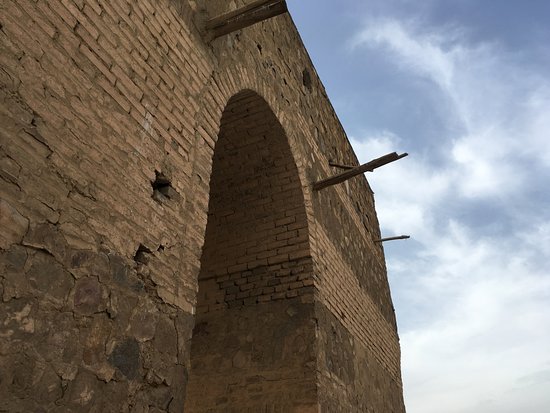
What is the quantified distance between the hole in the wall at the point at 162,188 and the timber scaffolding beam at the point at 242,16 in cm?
162

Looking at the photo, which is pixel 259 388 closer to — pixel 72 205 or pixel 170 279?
pixel 170 279

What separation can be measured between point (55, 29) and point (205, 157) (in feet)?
4.69

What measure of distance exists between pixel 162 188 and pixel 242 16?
6.02 feet

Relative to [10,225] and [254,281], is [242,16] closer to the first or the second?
[10,225]

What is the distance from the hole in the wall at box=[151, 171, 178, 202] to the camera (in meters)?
2.89

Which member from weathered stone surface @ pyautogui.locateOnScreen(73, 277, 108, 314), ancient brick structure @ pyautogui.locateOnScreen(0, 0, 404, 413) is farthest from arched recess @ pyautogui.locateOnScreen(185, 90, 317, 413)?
weathered stone surface @ pyautogui.locateOnScreen(73, 277, 108, 314)

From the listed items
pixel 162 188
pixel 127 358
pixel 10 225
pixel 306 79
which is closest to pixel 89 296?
pixel 127 358

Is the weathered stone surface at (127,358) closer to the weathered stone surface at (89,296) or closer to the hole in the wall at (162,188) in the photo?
the weathered stone surface at (89,296)

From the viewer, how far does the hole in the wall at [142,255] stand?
2607 millimetres

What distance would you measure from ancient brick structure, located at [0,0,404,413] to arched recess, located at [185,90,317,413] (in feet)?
0.06

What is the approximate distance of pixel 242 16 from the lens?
3900mm

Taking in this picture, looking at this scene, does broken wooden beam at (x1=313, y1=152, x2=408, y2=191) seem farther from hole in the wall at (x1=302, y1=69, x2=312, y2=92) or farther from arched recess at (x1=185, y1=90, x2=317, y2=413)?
hole in the wall at (x1=302, y1=69, x2=312, y2=92)

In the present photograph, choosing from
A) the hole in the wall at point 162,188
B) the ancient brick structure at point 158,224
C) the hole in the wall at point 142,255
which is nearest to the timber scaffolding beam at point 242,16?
the ancient brick structure at point 158,224

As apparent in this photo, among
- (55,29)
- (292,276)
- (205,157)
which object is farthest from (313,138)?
(55,29)
